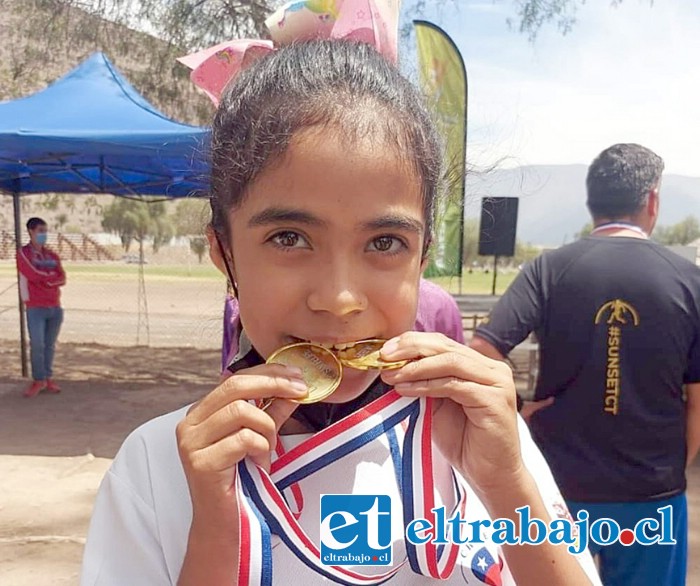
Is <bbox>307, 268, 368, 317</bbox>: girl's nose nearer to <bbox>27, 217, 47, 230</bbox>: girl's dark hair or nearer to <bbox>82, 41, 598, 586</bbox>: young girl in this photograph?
<bbox>82, 41, 598, 586</bbox>: young girl

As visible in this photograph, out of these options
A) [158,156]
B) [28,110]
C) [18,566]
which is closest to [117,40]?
[28,110]

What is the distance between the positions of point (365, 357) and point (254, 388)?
0.59 feet

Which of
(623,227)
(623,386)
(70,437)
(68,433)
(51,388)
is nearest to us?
(623,386)

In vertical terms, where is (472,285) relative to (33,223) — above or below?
below

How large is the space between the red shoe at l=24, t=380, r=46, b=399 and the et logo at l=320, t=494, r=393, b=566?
7850 millimetres

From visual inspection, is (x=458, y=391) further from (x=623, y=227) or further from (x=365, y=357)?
(x=623, y=227)

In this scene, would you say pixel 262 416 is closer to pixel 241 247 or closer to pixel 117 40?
pixel 241 247

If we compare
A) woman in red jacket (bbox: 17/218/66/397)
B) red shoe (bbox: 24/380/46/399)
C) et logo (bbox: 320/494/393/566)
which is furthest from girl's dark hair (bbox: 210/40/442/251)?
red shoe (bbox: 24/380/46/399)

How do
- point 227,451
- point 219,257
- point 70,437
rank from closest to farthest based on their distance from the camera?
point 227,451, point 219,257, point 70,437

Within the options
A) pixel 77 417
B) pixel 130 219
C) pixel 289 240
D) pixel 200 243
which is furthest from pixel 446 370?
Result: pixel 130 219

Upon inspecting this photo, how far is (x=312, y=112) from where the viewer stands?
1.05 meters

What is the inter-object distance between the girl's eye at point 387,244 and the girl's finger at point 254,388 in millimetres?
234

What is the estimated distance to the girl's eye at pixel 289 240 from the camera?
0.99 metres

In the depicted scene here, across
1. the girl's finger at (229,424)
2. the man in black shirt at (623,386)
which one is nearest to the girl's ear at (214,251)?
the girl's finger at (229,424)
